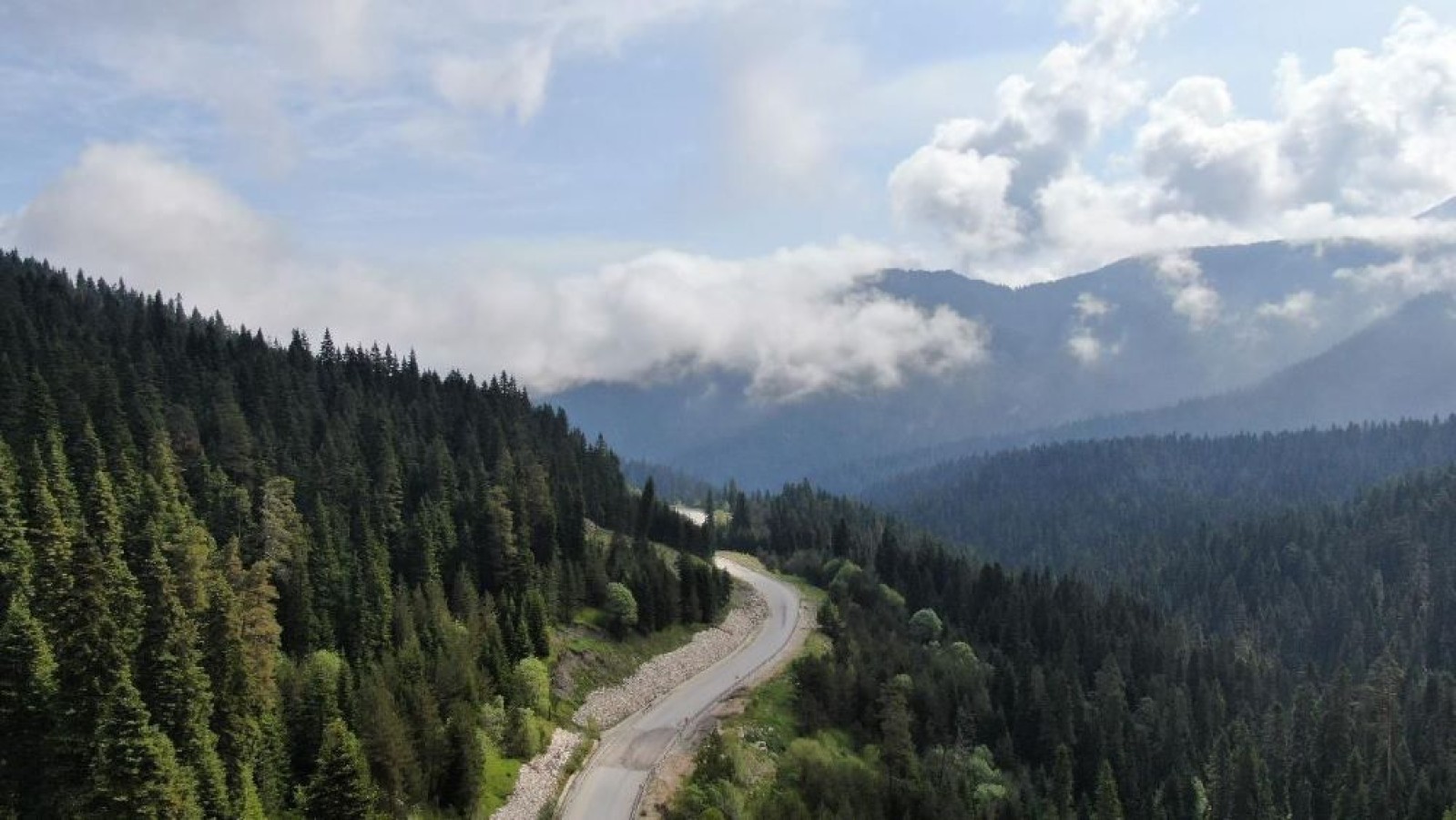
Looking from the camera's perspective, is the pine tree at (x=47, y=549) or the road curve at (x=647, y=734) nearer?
the pine tree at (x=47, y=549)

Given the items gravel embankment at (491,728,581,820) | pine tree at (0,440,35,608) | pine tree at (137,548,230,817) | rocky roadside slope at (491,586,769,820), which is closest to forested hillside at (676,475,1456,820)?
gravel embankment at (491,728,581,820)

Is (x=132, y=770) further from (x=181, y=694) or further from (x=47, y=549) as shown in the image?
(x=47, y=549)

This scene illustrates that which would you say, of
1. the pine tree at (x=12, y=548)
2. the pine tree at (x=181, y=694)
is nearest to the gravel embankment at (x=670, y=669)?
the pine tree at (x=181, y=694)

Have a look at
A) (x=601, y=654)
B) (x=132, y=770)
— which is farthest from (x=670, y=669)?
(x=132, y=770)

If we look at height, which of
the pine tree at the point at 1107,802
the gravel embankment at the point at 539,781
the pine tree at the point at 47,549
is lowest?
the pine tree at the point at 1107,802

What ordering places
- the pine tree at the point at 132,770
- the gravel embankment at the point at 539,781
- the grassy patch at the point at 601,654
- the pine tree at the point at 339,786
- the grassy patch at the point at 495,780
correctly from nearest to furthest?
the pine tree at the point at 132,770 → the pine tree at the point at 339,786 → the grassy patch at the point at 495,780 → the gravel embankment at the point at 539,781 → the grassy patch at the point at 601,654

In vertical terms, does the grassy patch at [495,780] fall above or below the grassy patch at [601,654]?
below

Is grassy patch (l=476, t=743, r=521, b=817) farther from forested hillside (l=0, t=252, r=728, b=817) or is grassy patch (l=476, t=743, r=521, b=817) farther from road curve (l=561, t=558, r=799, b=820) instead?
road curve (l=561, t=558, r=799, b=820)

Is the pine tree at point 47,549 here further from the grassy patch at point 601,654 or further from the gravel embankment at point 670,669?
the grassy patch at point 601,654
